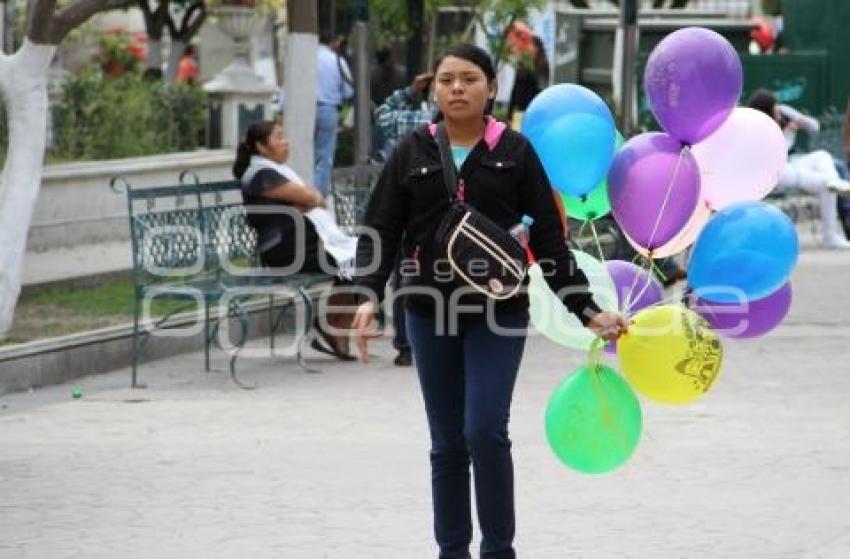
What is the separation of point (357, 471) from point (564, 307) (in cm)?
210

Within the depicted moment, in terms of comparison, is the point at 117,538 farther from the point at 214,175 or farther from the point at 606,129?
the point at 214,175

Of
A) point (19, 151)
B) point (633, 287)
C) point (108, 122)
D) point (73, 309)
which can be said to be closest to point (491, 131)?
point (633, 287)

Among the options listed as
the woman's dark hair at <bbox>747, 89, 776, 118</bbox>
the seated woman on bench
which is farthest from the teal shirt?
the woman's dark hair at <bbox>747, 89, 776, 118</bbox>

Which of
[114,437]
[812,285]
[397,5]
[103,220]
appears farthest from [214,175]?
[114,437]

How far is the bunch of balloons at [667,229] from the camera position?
6852 millimetres

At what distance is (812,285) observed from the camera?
53.9ft

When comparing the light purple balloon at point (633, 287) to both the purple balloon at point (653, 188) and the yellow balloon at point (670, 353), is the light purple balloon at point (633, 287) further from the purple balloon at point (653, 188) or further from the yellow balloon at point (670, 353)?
the yellow balloon at point (670, 353)

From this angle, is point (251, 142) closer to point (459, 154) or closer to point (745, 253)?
Answer: point (459, 154)

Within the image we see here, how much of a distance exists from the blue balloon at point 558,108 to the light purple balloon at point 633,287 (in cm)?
52

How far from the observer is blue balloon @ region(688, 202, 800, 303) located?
6996mm

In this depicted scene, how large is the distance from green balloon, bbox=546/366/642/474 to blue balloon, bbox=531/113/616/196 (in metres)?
0.74

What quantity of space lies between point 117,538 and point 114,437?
223 centimetres

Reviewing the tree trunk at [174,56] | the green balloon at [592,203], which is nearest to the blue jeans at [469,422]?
the green balloon at [592,203]

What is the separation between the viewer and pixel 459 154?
681cm
